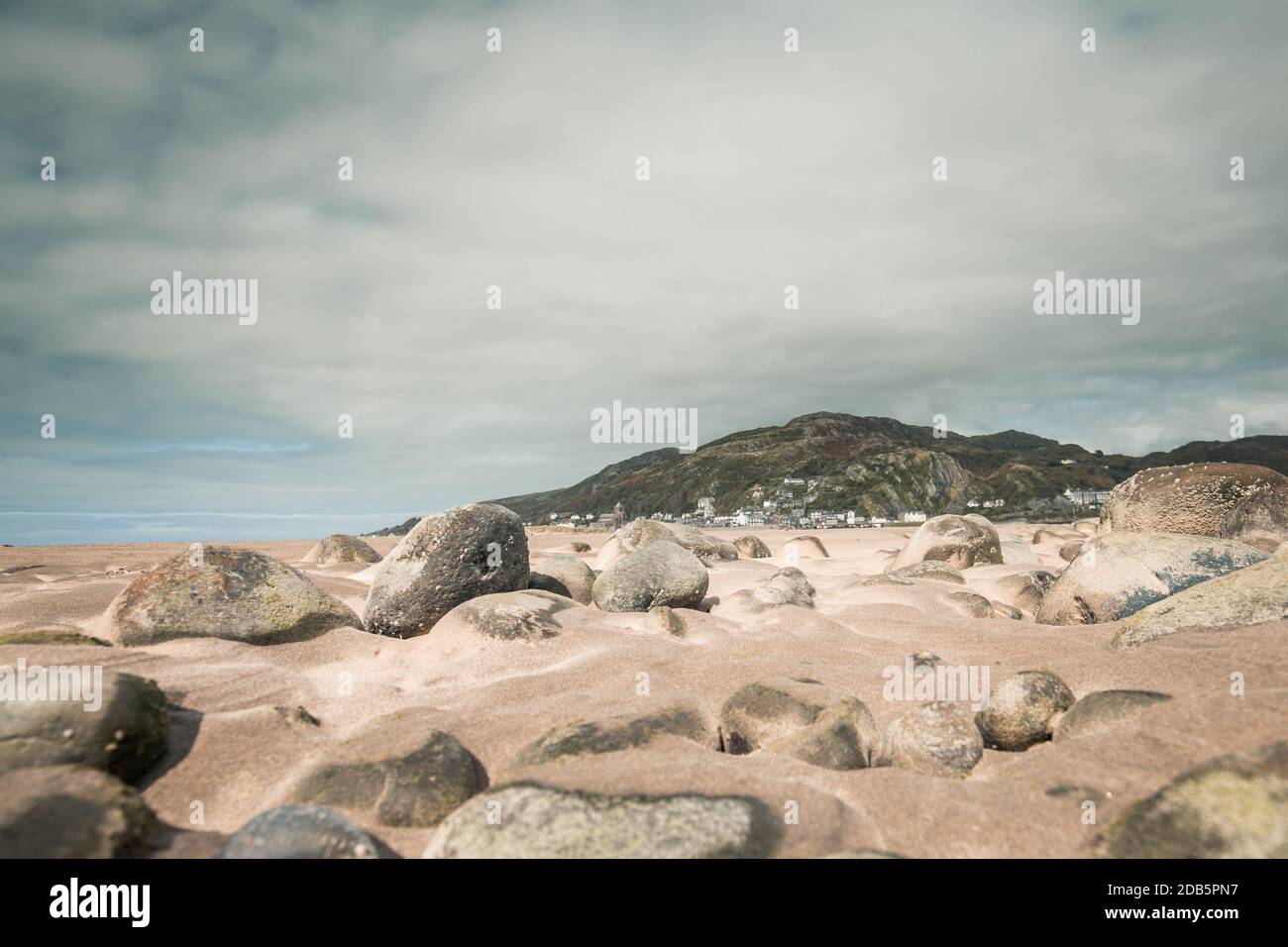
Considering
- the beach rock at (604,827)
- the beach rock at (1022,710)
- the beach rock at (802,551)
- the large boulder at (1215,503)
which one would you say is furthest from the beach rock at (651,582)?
the beach rock at (802,551)

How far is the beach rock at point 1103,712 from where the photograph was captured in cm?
368

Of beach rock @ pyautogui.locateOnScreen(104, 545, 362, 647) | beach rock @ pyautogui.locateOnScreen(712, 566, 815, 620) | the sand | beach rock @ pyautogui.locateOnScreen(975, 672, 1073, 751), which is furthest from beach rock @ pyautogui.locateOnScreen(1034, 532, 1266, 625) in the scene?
beach rock @ pyautogui.locateOnScreen(104, 545, 362, 647)

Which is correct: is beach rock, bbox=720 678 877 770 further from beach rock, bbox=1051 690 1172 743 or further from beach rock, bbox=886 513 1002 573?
beach rock, bbox=886 513 1002 573

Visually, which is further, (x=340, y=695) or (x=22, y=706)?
(x=340, y=695)

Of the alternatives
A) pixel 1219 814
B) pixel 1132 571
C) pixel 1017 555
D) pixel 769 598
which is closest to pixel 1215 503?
pixel 1132 571

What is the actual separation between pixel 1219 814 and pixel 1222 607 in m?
3.96

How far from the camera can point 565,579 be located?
31.6 feet

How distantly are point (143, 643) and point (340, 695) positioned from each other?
2171 millimetres

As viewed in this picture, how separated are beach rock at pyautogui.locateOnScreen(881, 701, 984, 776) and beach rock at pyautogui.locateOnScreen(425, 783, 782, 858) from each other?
1.26 meters

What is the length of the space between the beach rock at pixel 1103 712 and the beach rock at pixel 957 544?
9999 mm

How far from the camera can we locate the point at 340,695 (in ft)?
17.3

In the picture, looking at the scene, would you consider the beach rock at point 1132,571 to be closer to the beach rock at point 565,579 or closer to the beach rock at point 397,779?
the beach rock at point 565,579
